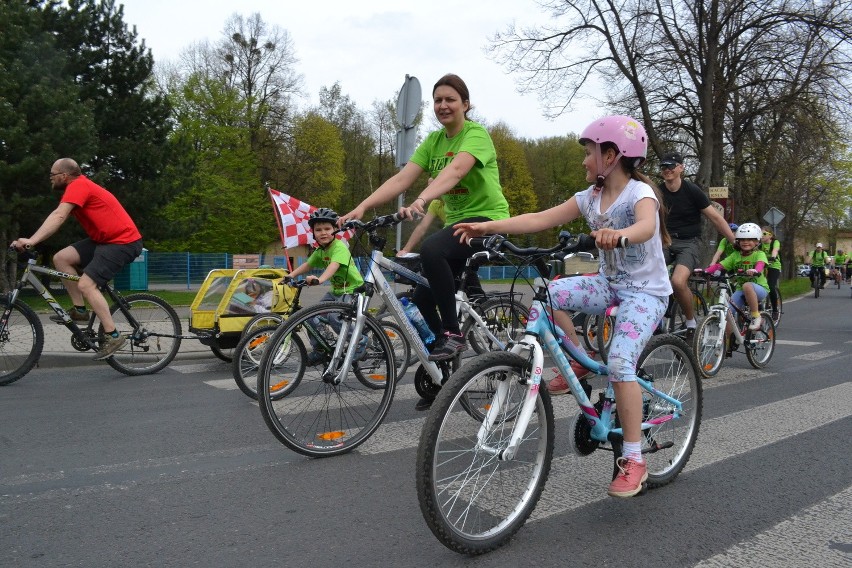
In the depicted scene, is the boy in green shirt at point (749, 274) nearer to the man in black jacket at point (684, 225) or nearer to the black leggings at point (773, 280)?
the man in black jacket at point (684, 225)

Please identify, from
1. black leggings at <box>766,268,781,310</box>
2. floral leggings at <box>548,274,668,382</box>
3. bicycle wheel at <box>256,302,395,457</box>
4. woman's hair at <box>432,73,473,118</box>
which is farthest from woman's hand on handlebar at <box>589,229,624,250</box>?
black leggings at <box>766,268,781,310</box>

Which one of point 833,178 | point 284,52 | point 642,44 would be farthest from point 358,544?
point 833,178

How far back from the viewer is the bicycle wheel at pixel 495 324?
516 centimetres

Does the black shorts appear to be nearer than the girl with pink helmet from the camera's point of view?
No

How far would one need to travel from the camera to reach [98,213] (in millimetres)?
7172

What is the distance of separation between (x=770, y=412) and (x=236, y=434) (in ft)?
13.5

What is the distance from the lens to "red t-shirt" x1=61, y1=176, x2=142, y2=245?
6.99 meters

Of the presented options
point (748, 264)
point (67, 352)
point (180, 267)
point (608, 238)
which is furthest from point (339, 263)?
point (180, 267)

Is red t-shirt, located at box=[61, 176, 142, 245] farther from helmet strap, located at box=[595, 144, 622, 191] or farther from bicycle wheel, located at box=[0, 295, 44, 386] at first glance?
helmet strap, located at box=[595, 144, 622, 191]

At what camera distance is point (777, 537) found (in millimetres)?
3188

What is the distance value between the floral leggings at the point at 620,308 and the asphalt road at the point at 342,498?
0.75 meters

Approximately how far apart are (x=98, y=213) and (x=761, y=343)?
723 centimetres

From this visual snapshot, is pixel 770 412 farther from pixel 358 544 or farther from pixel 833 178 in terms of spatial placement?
pixel 833 178

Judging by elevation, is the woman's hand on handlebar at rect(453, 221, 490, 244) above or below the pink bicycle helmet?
below
